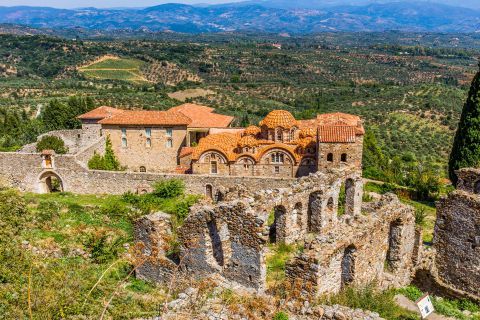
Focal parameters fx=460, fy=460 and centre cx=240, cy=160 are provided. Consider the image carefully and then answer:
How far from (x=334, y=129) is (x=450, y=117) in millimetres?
53345

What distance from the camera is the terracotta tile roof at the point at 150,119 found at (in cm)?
3766

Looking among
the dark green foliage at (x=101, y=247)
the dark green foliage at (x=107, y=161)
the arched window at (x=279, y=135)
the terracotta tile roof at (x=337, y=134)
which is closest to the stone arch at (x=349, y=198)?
the terracotta tile roof at (x=337, y=134)

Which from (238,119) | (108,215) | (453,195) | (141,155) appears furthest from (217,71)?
(453,195)

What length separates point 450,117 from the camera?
7550 centimetres

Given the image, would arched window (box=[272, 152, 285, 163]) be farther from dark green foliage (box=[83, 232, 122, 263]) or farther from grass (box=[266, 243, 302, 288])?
dark green foliage (box=[83, 232, 122, 263])

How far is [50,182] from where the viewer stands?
31609mm

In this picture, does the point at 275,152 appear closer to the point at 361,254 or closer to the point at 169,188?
the point at 169,188

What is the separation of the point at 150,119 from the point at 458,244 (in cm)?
2730

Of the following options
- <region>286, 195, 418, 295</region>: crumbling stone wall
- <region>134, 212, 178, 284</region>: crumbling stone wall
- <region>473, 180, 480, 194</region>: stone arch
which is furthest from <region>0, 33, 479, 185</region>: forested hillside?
<region>134, 212, 178, 284</region>: crumbling stone wall

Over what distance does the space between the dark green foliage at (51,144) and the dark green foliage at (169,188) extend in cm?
1164

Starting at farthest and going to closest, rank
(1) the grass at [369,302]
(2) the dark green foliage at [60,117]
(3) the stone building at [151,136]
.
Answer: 1. (2) the dark green foliage at [60,117]
2. (3) the stone building at [151,136]
3. (1) the grass at [369,302]

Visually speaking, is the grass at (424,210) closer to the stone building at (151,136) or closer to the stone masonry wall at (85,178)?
the stone masonry wall at (85,178)

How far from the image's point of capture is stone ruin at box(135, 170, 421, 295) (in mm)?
12383

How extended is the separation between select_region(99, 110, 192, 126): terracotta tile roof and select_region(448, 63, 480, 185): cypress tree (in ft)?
68.5
